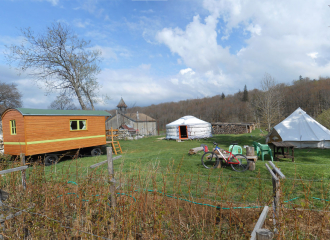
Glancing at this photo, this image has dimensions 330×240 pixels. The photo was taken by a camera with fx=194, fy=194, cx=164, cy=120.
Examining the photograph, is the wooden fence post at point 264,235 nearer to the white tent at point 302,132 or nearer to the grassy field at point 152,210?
the grassy field at point 152,210

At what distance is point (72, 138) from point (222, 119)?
48.8m

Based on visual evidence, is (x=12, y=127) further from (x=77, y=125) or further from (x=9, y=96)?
(x=9, y=96)

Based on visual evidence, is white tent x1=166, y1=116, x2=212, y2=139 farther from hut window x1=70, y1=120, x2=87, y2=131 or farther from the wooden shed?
hut window x1=70, y1=120, x2=87, y2=131

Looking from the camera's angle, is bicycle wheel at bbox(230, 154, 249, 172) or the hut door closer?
bicycle wheel at bbox(230, 154, 249, 172)

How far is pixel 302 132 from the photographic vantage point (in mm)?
11344

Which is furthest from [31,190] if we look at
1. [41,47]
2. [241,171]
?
[41,47]

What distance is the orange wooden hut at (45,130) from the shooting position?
8.66 meters

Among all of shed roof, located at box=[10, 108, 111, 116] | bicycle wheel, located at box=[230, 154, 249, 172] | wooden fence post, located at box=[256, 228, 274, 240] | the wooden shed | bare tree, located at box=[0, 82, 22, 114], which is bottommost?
bicycle wheel, located at box=[230, 154, 249, 172]

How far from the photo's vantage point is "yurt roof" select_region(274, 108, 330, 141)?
1098 cm

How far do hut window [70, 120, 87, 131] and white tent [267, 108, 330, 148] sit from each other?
1155 cm

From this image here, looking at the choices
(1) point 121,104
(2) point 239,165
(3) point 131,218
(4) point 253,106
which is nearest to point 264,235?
(3) point 131,218

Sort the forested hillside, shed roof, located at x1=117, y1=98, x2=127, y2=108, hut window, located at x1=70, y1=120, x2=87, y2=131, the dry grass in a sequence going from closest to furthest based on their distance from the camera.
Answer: the dry grass
hut window, located at x1=70, y1=120, x2=87, y2=131
shed roof, located at x1=117, y1=98, x2=127, y2=108
the forested hillside

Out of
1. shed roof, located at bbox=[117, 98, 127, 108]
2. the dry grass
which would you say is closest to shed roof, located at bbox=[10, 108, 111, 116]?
the dry grass

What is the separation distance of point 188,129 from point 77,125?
1173 centimetres
